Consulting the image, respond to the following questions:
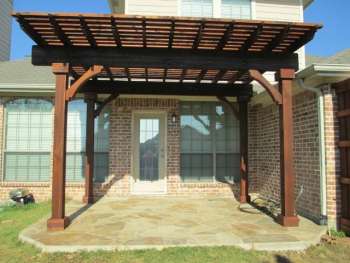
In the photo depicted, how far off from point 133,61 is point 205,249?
315cm

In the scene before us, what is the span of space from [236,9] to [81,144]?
5.80 meters

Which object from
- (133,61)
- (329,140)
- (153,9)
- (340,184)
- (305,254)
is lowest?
(305,254)

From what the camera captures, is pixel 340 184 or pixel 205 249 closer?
pixel 205 249

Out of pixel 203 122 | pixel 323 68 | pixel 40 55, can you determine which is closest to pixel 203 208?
pixel 203 122

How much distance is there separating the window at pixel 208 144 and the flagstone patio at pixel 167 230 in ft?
5.46

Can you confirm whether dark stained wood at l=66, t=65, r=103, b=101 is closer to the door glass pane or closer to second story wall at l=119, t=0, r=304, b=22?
the door glass pane

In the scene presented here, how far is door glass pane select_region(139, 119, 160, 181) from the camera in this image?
8766 mm

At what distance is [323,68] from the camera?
17.0ft

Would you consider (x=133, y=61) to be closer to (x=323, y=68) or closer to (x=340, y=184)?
(x=323, y=68)

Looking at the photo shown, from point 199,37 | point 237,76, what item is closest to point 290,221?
point 237,76

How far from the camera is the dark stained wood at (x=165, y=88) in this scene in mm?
7484

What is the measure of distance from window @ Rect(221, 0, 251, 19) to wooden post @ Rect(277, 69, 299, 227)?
4.53 meters

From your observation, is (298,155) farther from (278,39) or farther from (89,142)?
(89,142)

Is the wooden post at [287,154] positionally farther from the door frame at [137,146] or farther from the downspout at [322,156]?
the door frame at [137,146]
